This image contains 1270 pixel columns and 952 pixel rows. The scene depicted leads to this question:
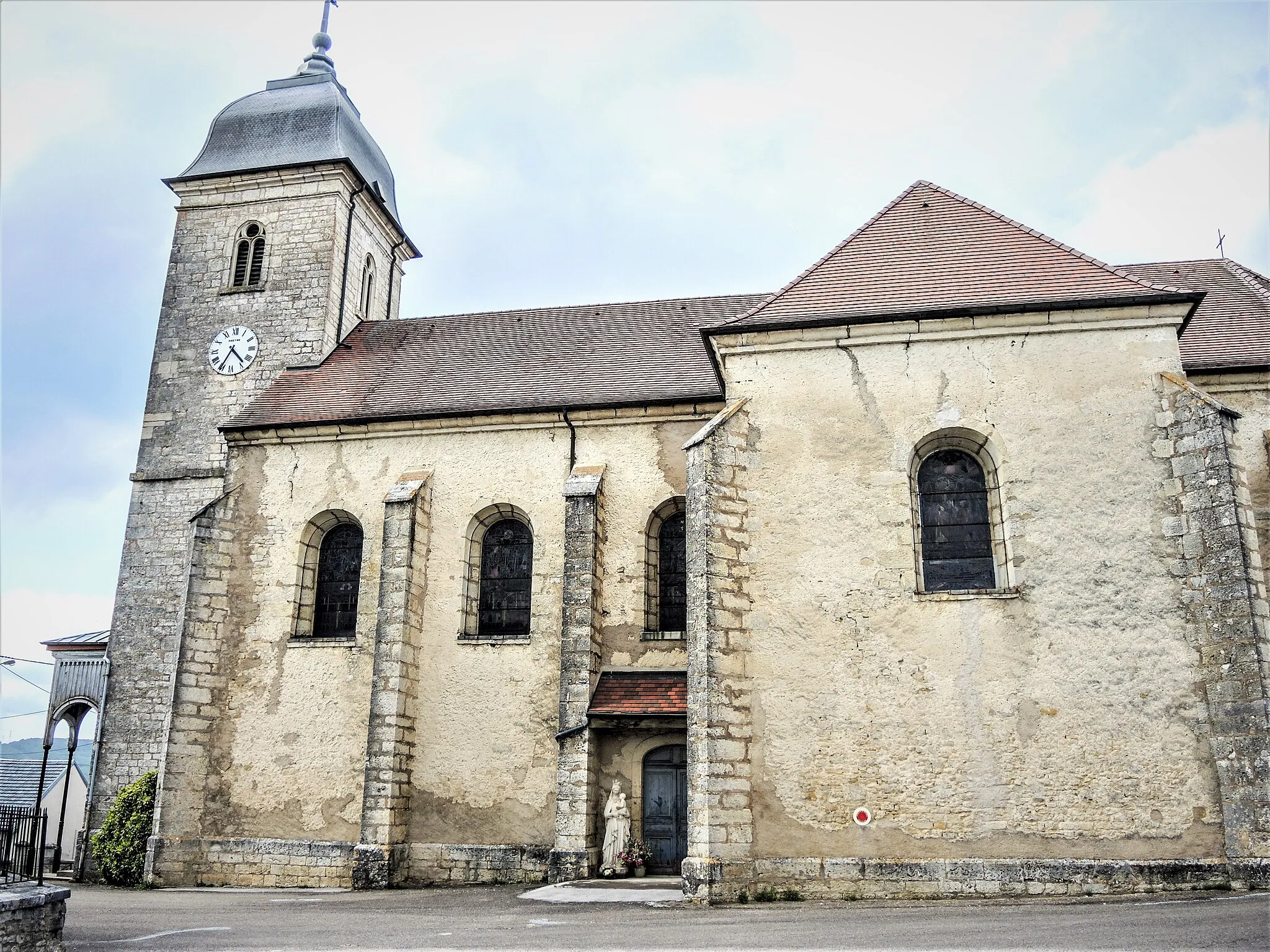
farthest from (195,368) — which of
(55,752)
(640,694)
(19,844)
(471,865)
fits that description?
(55,752)

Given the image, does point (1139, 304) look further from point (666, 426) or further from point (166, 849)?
point (166, 849)

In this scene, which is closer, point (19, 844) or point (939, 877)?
point (19, 844)

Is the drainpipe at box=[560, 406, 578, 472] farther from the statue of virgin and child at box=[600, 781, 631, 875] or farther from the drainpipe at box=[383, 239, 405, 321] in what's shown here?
the drainpipe at box=[383, 239, 405, 321]

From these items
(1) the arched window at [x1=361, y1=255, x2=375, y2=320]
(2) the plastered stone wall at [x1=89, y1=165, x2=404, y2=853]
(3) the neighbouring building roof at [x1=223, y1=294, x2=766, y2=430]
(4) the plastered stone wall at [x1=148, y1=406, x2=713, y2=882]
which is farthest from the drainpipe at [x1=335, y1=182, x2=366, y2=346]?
(4) the plastered stone wall at [x1=148, y1=406, x2=713, y2=882]

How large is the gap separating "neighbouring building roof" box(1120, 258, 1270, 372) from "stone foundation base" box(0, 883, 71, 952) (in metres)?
14.3

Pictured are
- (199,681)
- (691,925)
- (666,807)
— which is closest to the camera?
(691,925)

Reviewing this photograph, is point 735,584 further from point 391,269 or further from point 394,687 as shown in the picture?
point 391,269

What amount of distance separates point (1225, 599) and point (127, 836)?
16.0 meters

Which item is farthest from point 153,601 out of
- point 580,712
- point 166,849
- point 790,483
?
point 790,483

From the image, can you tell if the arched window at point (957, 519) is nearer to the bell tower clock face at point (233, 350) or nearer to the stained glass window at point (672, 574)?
the stained glass window at point (672, 574)

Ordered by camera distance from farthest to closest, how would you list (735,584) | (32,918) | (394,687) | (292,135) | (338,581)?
(292,135), (338,581), (394,687), (735,584), (32,918)

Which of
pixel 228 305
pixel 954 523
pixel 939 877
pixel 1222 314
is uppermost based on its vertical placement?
pixel 228 305

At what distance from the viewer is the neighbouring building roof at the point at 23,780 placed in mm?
23594

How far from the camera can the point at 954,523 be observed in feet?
40.8
